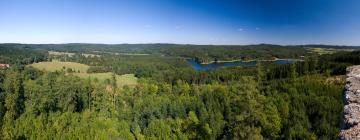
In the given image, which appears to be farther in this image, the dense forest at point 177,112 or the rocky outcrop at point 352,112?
the dense forest at point 177,112

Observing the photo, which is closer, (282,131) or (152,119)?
(282,131)

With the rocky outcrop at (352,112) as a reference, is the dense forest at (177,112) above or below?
below

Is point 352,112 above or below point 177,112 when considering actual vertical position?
above

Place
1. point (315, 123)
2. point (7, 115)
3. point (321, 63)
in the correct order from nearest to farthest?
point (315, 123), point (7, 115), point (321, 63)

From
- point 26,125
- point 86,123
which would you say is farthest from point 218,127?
point 26,125

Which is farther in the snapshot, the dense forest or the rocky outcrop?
the dense forest

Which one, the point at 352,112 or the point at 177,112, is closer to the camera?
the point at 352,112

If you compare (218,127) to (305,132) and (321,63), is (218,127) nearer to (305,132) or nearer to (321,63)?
(305,132)

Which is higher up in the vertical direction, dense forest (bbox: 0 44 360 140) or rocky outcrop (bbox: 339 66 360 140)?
rocky outcrop (bbox: 339 66 360 140)
